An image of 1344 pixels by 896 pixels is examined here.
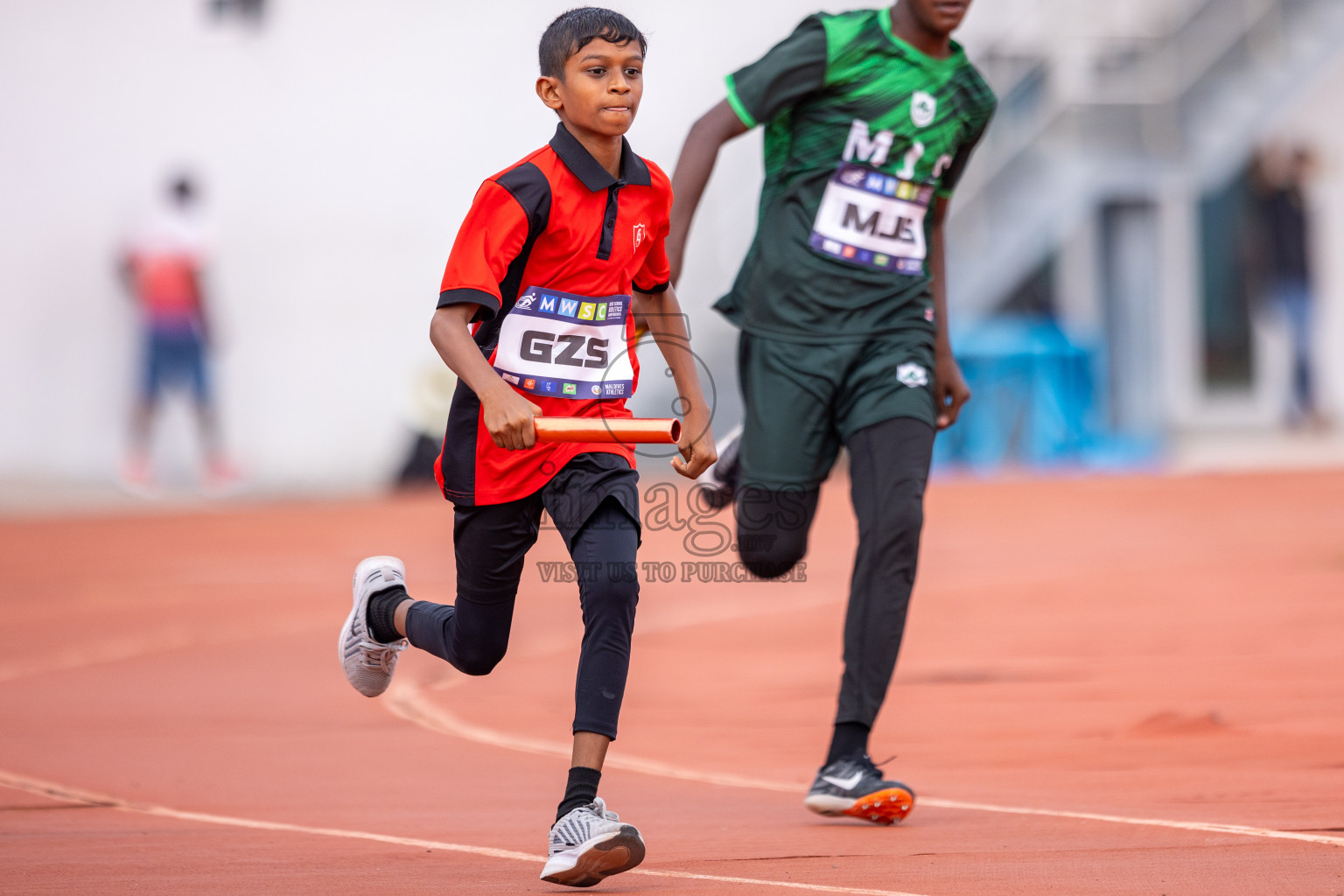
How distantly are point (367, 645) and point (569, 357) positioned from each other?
1.24 m

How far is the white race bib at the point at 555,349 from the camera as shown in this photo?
419cm

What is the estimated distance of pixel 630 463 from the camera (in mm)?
4277

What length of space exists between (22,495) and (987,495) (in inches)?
380

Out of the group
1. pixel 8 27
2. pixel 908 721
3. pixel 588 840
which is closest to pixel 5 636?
pixel 908 721

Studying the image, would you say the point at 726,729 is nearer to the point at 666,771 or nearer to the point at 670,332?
the point at 666,771

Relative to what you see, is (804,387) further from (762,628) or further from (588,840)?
(762,628)

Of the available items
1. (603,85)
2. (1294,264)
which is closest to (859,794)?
(603,85)

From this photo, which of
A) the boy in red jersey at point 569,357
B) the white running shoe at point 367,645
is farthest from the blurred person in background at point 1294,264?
the boy in red jersey at point 569,357

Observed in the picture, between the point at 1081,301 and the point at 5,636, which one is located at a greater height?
the point at 1081,301

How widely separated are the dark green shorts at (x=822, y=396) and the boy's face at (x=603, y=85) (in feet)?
4.02

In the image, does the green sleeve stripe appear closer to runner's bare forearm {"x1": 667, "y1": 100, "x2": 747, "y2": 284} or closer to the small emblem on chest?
runner's bare forearm {"x1": 667, "y1": 100, "x2": 747, "y2": 284}

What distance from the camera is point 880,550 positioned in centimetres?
493

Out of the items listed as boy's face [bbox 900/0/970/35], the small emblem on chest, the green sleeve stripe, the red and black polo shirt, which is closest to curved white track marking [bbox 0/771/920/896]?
the red and black polo shirt

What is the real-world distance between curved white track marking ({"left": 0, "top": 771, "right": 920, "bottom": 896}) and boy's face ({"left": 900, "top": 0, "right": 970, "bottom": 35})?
2.39 m
